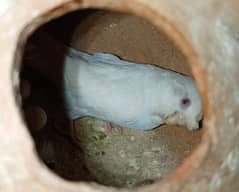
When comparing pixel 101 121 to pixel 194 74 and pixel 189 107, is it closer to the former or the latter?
pixel 189 107

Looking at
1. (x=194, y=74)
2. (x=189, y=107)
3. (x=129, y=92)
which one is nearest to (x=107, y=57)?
(x=129, y=92)

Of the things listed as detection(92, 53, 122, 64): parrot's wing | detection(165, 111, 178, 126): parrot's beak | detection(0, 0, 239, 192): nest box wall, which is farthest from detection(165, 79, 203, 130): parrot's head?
detection(0, 0, 239, 192): nest box wall

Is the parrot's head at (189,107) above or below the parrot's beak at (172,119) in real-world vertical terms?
above

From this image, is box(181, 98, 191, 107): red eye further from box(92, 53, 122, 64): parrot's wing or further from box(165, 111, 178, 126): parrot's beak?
box(92, 53, 122, 64): parrot's wing

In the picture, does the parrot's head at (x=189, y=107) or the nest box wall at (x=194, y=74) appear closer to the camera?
the nest box wall at (x=194, y=74)

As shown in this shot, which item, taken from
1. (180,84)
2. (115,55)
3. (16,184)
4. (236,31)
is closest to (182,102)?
(180,84)

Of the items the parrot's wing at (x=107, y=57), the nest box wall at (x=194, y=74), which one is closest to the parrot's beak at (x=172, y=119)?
the parrot's wing at (x=107, y=57)

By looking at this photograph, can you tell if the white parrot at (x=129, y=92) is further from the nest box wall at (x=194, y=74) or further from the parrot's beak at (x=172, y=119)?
the nest box wall at (x=194, y=74)
